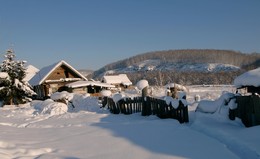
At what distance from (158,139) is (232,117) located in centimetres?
393

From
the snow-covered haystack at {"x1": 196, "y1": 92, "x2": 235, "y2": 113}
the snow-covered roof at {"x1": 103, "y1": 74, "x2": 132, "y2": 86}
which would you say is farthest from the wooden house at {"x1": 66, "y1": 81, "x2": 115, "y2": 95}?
the snow-covered haystack at {"x1": 196, "y1": 92, "x2": 235, "y2": 113}

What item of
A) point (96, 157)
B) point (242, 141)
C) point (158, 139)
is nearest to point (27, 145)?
point (96, 157)

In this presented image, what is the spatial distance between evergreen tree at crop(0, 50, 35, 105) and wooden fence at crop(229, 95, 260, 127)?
24767 millimetres

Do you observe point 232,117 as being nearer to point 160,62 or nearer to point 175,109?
point 175,109

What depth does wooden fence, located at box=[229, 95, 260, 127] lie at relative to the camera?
420 inches

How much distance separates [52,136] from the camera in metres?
11.5

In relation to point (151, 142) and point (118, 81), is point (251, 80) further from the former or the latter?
point (118, 81)

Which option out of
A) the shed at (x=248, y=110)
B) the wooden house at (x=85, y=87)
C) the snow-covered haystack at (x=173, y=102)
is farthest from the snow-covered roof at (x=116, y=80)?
the shed at (x=248, y=110)

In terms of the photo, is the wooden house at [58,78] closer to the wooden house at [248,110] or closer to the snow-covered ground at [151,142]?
the snow-covered ground at [151,142]

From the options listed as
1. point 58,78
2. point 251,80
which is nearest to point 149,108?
point 251,80

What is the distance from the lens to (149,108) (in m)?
16.3

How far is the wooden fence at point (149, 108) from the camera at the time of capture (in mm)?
13223

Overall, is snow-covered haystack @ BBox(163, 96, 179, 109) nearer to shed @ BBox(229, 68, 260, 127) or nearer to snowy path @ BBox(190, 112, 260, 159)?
snowy path @ BBox(190, 112, 260, 159)

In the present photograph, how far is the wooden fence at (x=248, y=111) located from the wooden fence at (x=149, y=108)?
1916 mm
